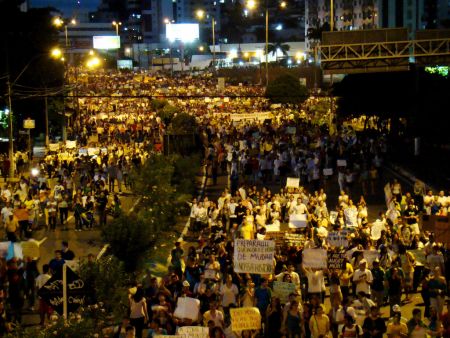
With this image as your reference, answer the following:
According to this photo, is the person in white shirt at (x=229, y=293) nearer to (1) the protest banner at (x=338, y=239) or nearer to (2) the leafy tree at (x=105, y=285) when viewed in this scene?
(2) the leafy tree at (x=105, y=285)

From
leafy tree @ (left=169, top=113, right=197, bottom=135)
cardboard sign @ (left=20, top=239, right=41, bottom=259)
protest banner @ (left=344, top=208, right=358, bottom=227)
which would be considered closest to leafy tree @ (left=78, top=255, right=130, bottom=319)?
cardboard sign @ (left=20, top=239, right=41, bottom=259)

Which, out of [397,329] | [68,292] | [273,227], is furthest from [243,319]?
[273,227]

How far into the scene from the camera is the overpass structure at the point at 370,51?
35.5 metres

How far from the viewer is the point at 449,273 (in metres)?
17.4

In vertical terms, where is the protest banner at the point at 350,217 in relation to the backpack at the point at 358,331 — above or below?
above

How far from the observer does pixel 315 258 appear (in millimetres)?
16688

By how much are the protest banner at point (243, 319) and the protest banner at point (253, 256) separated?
8.52ft

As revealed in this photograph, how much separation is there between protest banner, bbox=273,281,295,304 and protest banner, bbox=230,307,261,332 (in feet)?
5.49

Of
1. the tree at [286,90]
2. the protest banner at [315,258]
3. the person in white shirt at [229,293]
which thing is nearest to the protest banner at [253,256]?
the person in white shirt at [229,293]

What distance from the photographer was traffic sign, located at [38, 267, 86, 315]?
43.4 feet

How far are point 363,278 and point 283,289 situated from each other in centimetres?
154

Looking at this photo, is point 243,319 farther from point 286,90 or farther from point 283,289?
point 286,90

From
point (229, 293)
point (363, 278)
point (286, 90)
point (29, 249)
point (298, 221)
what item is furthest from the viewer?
point (286, 90)

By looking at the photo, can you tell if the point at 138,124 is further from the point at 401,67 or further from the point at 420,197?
the point at 420,197
